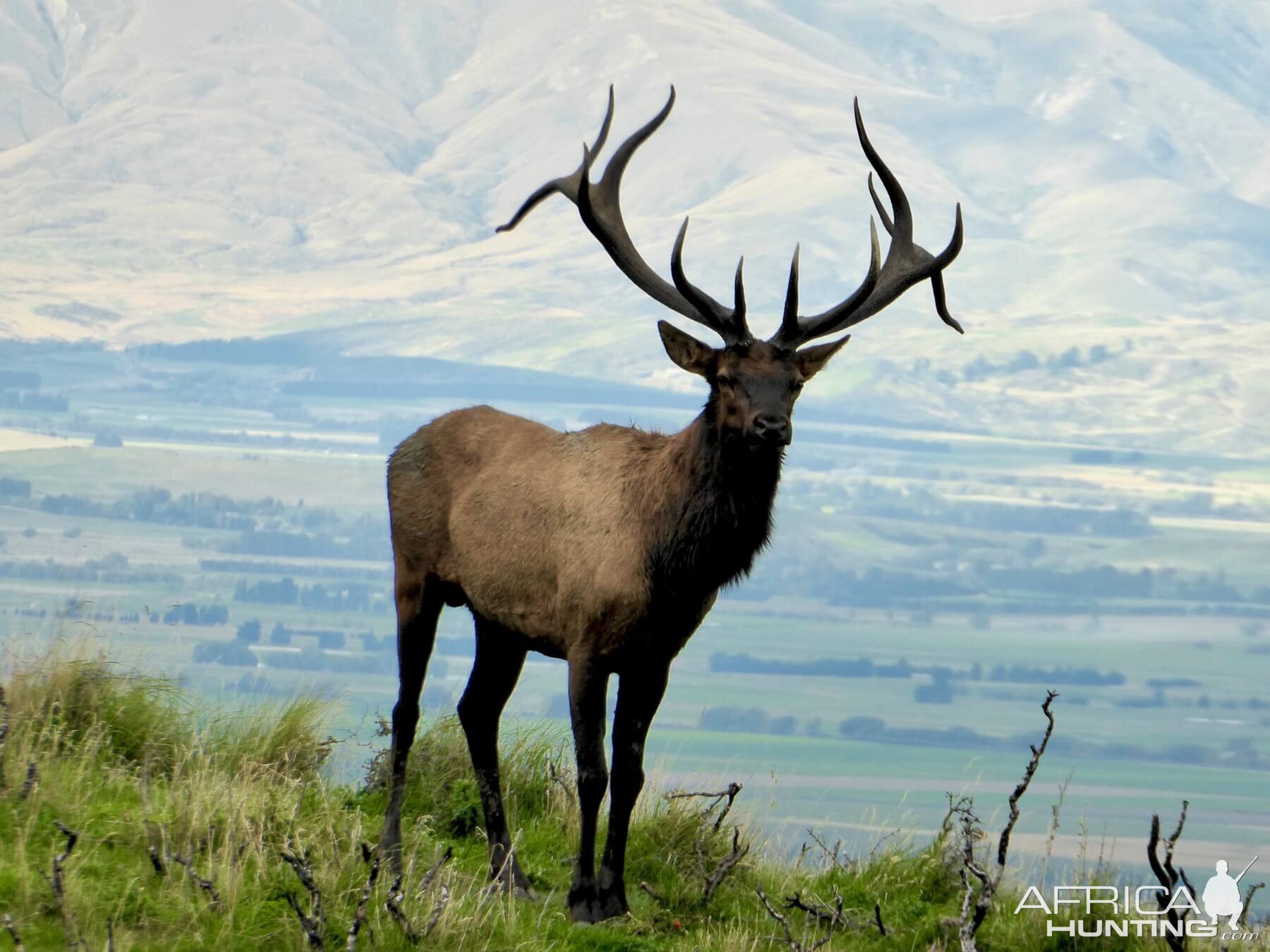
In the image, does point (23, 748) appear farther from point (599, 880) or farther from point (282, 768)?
point (599, 880)

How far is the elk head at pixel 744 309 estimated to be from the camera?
8383mm

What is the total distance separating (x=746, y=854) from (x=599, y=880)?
50.4 inches

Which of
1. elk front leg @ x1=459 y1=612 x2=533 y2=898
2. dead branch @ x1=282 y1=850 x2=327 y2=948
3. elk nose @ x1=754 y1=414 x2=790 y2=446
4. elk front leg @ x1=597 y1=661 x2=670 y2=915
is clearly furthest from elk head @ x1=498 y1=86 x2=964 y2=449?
dead branch @ x1=282 y1=850 x2=327 y2=948

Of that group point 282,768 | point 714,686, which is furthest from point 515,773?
point 714,686

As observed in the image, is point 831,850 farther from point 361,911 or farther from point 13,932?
point 13,932

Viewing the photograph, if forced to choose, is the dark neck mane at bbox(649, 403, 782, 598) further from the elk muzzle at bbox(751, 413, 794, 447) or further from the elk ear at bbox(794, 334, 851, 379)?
the elk ear at bbox(794, 334, 851, 379)

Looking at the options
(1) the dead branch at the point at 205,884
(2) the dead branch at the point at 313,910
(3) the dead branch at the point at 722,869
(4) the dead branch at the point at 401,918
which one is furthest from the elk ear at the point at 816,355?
(1) the dead branch at the point at 205,884

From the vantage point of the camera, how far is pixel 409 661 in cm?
989

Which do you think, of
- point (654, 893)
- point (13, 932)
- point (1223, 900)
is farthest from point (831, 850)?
point (13, 932)

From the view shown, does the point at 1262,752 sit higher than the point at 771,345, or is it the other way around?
the point at 771,345

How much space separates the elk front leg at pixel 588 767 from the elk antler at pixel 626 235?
5.49ft

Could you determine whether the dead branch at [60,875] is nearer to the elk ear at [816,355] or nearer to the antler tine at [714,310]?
the antler tine at [714,310]

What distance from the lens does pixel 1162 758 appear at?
148000 millimetres

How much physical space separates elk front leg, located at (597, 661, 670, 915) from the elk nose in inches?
49.3
